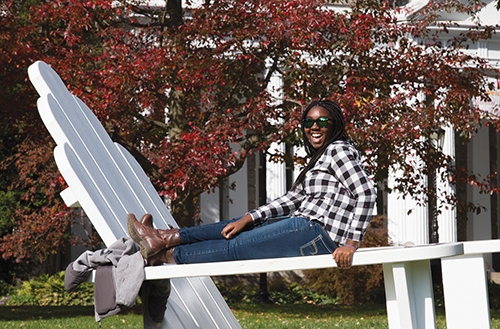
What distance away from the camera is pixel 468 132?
10.7 meters

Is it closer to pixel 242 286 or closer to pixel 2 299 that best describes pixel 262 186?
pixel 242 286

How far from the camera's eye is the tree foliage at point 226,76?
9.87 m

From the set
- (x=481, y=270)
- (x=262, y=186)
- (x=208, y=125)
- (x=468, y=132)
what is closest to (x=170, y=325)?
(x=481, y=270)

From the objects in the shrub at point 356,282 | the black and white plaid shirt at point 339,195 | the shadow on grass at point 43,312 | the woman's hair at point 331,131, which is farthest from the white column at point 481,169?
the black and white plaid shirt at point 339,195

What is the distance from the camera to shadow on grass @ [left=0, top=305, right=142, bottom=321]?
11.7m

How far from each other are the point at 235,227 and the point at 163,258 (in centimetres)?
35

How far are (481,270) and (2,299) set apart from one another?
42.8 ft

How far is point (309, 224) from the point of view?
371 centimetres

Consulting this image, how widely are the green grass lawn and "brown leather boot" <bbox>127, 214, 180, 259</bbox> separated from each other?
18.7ft

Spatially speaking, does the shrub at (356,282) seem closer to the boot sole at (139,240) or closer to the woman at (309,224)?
the woman at (309,224)

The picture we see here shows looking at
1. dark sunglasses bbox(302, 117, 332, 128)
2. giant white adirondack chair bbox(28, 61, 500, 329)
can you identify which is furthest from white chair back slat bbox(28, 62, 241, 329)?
dark sunglasses bbox(302, 117, 332, 128)

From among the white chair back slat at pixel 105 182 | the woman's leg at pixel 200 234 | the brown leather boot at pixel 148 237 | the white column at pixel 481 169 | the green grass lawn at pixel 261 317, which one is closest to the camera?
the white chair back slat at pixel 105 182

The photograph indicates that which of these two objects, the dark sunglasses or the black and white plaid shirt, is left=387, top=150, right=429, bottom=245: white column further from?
the black and white plaid shirt

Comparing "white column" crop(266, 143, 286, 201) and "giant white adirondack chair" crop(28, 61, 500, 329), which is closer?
"giant white adirondack chair" crop(28, 61, 500, 329)
